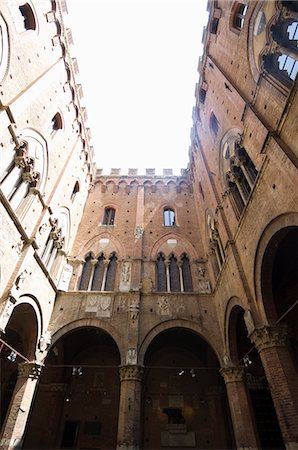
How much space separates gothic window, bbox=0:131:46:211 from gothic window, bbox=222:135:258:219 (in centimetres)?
738

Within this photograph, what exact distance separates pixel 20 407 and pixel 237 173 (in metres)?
10.6

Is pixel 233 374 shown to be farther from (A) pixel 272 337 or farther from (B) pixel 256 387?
(B) pixel 256 387

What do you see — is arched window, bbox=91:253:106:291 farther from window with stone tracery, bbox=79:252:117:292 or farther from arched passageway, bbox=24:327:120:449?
arched passageway, bbox=24:327:120:449

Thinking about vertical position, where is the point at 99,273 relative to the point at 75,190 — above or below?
below

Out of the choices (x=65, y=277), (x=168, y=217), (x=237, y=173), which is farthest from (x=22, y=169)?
(x=168, y=217)

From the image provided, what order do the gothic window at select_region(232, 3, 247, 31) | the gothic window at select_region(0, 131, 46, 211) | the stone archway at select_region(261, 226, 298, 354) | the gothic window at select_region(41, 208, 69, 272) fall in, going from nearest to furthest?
the stone archway at select_region(261, 226, 298, 354) → the gothic window at select_region(0, 131, 46, 211) → the gothic window at select_region(232, 3, 247, 31) → the gothic window at select_region(41, 208, 69, 272)

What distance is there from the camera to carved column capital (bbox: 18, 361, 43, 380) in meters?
8.99

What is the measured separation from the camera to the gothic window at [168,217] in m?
16.2

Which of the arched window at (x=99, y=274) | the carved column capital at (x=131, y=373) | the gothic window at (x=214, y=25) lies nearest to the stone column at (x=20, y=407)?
the carved column capital at (x=131, y=373)

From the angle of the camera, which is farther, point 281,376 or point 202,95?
point 202,95

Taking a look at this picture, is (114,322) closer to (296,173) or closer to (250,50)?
(296,173)

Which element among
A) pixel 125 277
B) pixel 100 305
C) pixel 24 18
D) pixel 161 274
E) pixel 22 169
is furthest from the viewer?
pixel 161 274

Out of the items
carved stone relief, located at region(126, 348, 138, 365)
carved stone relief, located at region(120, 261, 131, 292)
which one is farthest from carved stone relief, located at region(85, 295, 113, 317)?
carved stone relief, located at region(126, 348, 138, 365)

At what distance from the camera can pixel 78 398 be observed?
39.9 feet
